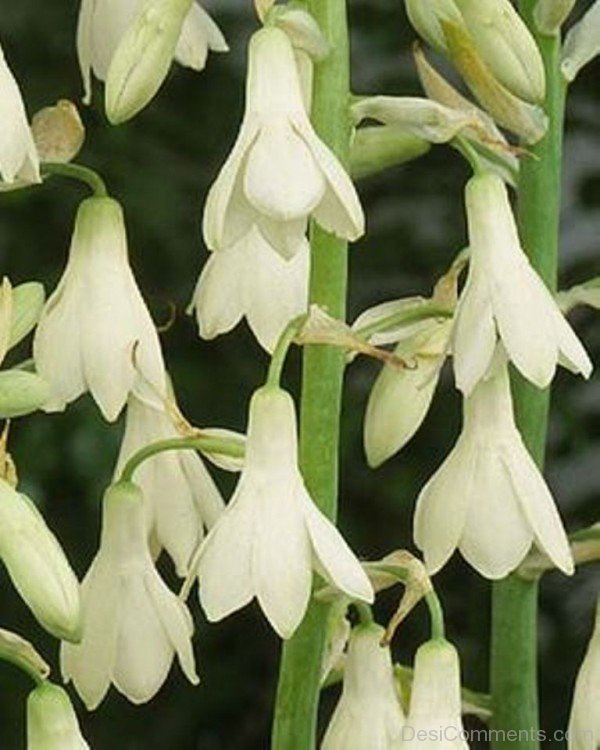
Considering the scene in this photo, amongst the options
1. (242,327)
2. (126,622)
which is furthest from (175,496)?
(242,327)

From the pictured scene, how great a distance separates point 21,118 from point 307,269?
187mm

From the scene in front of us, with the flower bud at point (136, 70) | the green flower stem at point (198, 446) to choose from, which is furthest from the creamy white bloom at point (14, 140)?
the green flower stem at point (198, 446)

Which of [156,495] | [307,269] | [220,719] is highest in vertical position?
[307,269]

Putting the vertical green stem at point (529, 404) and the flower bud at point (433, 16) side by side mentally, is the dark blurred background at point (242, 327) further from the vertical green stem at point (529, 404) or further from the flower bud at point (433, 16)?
the flower bud at point (433, 16)

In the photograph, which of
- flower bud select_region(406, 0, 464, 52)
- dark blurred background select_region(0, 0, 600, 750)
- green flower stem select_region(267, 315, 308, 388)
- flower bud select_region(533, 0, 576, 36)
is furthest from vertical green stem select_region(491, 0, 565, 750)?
dark blurred background select_region(0, 0, 600, 750)

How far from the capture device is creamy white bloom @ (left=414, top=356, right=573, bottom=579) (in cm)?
129

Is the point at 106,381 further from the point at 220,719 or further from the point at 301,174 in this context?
the point at 220,719

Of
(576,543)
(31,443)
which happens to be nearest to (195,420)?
(31,443)

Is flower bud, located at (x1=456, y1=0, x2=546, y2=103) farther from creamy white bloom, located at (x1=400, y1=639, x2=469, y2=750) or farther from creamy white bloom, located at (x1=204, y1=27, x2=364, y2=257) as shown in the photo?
creamy white bloom, located at (x1=400, y1=639, x2=469, y2=750)

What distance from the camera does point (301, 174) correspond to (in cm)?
120

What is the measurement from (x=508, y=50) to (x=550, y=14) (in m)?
0.17

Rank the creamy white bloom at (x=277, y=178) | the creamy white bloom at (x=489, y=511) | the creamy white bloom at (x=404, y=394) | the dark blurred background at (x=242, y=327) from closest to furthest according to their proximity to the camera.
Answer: the creamy white bloom at (x=277, y=178) < the creamy white bloom at (x=489, y=511) < the creamy white bloom at (x=404, y=394) < the dark blurred background at (x=242, y=327)

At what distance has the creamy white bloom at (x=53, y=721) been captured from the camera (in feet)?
4.14

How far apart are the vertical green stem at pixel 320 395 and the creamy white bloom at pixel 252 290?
47 mm
